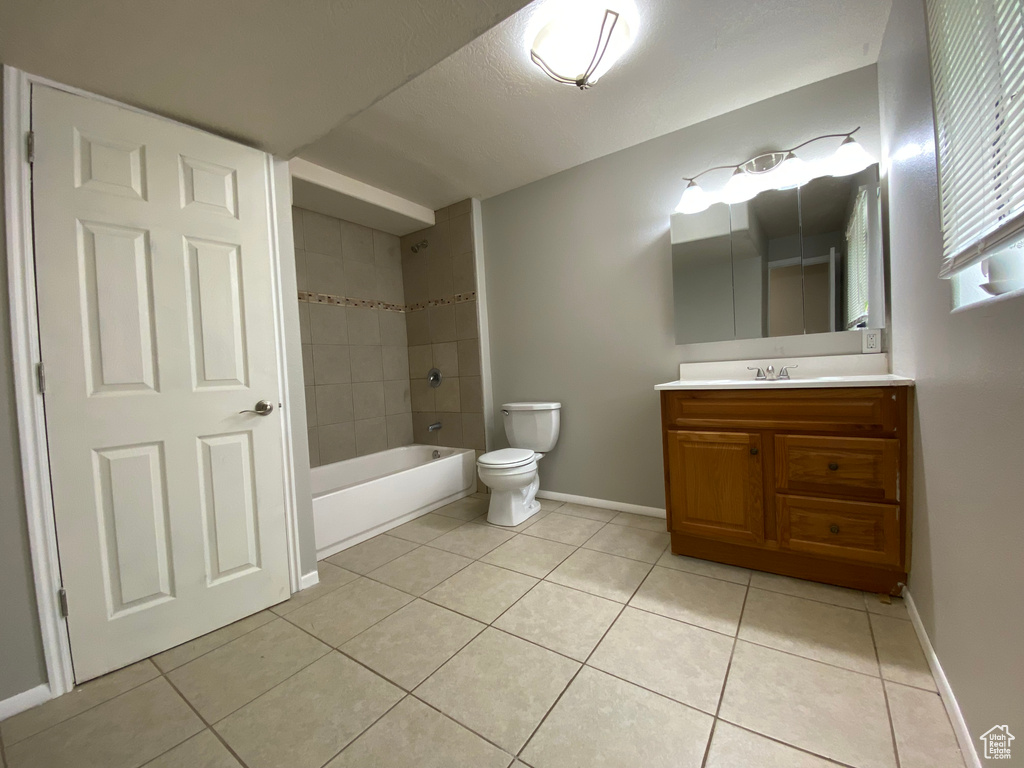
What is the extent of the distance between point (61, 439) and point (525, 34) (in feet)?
7.07

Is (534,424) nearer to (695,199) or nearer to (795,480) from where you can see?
(795,480)

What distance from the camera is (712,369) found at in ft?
7.18

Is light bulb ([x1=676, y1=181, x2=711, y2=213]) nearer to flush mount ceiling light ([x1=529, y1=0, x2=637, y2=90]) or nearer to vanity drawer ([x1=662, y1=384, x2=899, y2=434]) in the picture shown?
flush mount ceiling light ([x1=529, y1=0, x2=637, y2=90])

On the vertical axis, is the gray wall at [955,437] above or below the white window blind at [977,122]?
below

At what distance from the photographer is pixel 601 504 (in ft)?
8.66

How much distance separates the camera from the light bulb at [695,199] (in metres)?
2.19

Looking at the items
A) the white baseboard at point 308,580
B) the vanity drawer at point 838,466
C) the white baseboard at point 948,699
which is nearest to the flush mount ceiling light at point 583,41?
the vanity drawer at point 838,466

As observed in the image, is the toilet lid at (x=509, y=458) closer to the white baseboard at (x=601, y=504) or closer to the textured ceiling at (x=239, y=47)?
the white baseboard at (x=601, y=504)

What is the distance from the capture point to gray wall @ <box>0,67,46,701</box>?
1.18 metres

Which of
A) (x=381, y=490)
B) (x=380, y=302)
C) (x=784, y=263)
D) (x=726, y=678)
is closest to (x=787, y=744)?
(x=726, y=678)

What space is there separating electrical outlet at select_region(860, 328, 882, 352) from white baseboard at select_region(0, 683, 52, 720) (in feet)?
11.0

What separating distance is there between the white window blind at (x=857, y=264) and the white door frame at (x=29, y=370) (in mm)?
3099

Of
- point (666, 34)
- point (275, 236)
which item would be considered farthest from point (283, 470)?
point (666, 34)

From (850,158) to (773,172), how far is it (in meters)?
0.31
